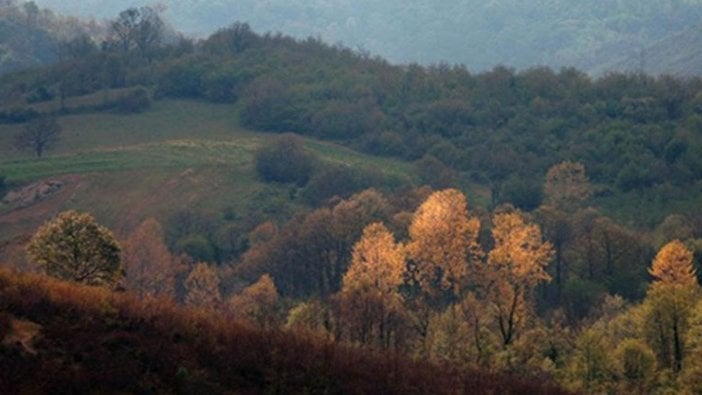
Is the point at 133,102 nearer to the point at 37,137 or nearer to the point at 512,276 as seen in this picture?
the point at 37,137

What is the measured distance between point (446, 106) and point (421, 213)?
85.4 meters

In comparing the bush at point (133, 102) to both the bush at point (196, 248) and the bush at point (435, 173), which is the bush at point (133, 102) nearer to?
the bush at point (435, 173)

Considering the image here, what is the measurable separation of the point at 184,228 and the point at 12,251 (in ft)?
98.5

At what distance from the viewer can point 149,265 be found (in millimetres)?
81312

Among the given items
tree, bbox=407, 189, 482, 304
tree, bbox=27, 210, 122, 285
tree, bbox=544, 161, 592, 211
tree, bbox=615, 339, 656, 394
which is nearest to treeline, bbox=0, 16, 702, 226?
tree, bbox=544, 161, 592, 211

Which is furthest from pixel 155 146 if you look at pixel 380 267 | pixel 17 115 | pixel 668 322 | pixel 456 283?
pixel 668 322

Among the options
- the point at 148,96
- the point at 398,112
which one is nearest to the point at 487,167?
the point at 398,112

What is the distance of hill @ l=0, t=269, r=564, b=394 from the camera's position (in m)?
27.2

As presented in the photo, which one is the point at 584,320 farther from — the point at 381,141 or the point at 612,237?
the point at 381,141

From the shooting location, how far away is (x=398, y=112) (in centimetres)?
16275

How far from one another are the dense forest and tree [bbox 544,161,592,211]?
359 millimetres

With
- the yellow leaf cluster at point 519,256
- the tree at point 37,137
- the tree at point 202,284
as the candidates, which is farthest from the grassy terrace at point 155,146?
the yellow leaf cluster at point 519,256

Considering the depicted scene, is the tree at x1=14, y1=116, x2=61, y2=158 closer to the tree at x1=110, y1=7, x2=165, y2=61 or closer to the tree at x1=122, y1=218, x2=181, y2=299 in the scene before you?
the tree at x1=122, y1=218, x2=181, y2=299

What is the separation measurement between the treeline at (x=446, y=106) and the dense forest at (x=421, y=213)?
1.47 ft
